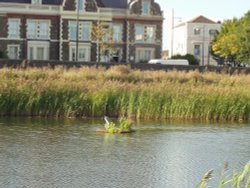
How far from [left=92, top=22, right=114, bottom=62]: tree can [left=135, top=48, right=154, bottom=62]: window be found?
3.50 meters

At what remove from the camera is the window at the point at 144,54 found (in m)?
70.9

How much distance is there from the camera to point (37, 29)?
220 ft

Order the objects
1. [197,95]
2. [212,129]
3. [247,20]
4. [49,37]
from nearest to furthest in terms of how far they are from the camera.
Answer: [212,129] < [197,95] < [49,37] < [247,20]

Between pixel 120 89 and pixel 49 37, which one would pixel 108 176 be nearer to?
pixel 120 89

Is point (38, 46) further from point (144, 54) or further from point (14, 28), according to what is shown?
point (144, 54)

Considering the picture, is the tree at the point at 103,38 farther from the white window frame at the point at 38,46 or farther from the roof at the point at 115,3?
the white window frame at the point at 38,46

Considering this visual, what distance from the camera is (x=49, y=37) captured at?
67.4 metres

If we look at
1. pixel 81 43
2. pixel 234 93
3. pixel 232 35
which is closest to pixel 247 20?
pixel 232 35

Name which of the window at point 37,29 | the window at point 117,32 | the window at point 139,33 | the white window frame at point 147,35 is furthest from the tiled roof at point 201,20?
the window at point 37,29

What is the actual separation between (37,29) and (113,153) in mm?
51018

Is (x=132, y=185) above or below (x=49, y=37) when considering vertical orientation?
below

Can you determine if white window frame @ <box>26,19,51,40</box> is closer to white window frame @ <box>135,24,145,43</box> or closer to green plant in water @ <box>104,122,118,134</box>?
white window frame @ <box>135,24,145,43</box>

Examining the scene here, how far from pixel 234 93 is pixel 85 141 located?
10984 mm

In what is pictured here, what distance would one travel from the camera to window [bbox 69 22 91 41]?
67812mm
